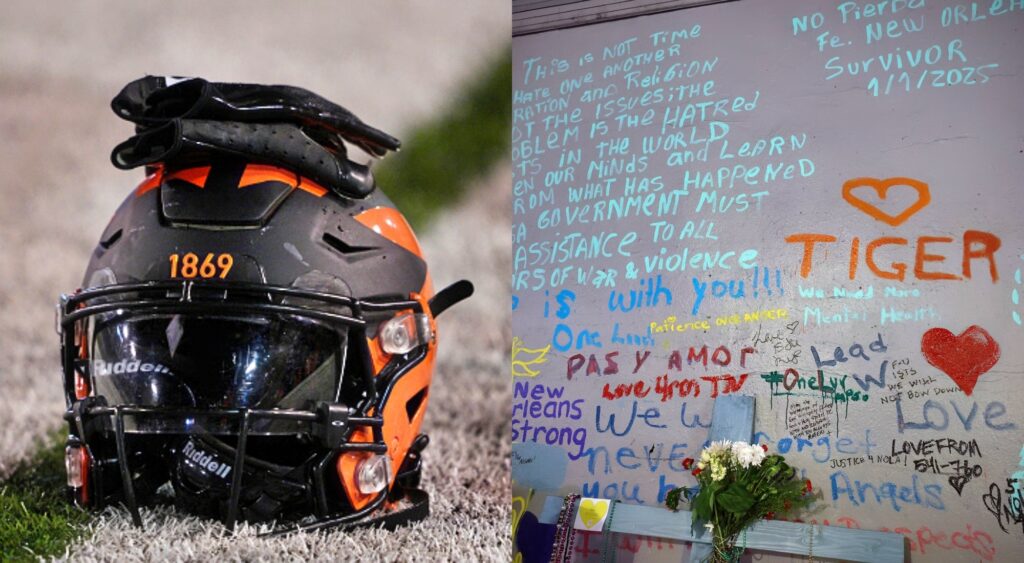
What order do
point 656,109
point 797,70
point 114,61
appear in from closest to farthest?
point 114,61 → point 797,70 → point 656,109

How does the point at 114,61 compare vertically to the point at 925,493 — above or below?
above

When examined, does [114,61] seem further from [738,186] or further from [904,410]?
[904,410]

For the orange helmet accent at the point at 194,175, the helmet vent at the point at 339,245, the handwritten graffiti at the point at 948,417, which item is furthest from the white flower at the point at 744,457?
the orange helmet accent at the point at 194,175

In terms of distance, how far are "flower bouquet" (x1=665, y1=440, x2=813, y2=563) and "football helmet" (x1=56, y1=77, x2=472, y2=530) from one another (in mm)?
866

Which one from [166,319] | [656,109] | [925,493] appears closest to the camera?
[166,319]

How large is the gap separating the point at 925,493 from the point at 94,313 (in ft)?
5.66

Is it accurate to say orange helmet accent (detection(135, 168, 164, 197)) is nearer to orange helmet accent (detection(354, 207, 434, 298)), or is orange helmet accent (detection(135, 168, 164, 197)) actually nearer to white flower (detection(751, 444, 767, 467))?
orange helmet accent (detection(354, 207, 434, 298))

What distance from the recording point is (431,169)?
4.98ft

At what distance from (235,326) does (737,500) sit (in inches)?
47.3

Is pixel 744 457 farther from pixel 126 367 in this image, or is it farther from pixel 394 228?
pixel 126 367

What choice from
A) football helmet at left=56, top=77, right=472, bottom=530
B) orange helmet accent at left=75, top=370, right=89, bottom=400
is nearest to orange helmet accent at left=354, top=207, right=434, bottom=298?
football helmet at left=56, top=77, right=472, bottom=530

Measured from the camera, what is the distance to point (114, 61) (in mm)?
1425

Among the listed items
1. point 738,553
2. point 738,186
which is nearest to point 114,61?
point 738,186

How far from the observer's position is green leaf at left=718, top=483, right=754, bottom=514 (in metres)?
1.94
